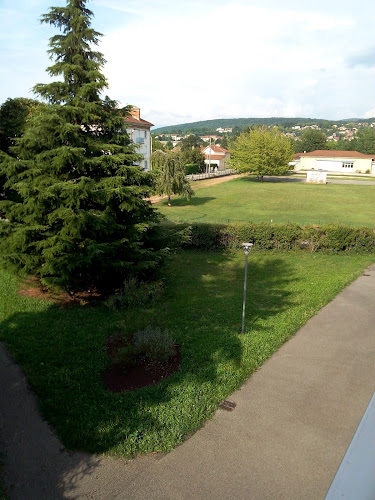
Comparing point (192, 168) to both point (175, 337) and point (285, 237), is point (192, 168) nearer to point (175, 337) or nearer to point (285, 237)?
point (285, 237)

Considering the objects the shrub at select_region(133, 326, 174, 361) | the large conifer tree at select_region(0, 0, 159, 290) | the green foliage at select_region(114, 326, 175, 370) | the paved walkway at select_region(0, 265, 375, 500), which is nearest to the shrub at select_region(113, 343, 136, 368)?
the green foliage at select_region(114, 326, 175, 370)

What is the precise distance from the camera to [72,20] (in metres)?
10.4

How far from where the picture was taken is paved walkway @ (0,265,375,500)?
454cm

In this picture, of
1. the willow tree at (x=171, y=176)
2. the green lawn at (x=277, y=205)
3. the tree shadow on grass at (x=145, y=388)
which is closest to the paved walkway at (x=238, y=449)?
the tree shadow on grass at (x=145, y=388)

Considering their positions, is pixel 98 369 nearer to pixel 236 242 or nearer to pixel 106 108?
pixel 106 108

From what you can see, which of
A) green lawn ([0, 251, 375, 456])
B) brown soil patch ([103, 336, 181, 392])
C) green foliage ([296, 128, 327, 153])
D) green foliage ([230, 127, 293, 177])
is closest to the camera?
green lawn ([0, 251, 375, 456])

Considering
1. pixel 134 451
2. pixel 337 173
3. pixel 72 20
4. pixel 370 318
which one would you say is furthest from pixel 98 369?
pixel 337 173

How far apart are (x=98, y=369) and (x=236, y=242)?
11935 millimetres

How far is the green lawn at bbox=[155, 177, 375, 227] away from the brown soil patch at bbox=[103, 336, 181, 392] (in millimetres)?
17516

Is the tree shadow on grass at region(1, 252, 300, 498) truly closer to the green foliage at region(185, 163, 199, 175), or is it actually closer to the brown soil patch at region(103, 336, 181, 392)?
the brown soil patch at region(103, 336, 181, 392)

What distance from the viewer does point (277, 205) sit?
34188 mm

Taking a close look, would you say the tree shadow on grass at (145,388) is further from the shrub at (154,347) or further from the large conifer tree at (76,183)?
the large conifer tree at (76,183)

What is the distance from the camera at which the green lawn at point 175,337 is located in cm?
558

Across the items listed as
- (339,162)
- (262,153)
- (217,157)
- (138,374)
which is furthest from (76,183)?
(217,157)
